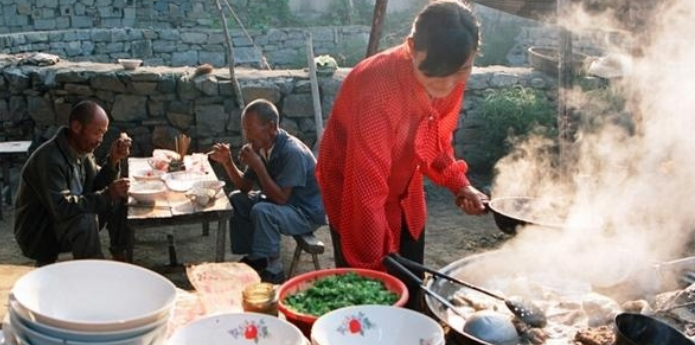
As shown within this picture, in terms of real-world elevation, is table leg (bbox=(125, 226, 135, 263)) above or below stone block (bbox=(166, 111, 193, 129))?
below

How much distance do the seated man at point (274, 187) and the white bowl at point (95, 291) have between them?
10.9 ft

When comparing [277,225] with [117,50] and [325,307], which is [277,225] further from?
[117,50]

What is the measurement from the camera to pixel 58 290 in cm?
180

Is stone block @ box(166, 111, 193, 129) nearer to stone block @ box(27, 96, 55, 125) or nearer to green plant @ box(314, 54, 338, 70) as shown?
stone block @ box(27, 96, 55, 125)

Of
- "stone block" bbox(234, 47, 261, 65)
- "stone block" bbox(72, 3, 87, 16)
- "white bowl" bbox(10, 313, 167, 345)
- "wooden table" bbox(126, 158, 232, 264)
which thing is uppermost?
"stone block" bbox(72, 3, 87, 16)

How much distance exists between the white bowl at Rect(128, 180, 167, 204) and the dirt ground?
2.94 feet

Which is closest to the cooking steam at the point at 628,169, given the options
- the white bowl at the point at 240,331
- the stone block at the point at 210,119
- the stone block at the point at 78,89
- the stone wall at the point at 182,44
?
the white bowl at the point at 240,331

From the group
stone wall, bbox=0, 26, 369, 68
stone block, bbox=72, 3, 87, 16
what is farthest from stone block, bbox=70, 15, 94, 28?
stone wall, bbox=0, 26, 369, 68

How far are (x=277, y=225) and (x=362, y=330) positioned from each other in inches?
129

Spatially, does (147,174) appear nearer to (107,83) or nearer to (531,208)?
(107,83)

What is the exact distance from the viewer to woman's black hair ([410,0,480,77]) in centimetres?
245

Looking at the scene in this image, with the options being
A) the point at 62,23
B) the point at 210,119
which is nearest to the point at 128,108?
the point at 210,119

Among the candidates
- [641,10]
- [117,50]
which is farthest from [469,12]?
[117,50]

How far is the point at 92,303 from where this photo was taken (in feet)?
6.00
